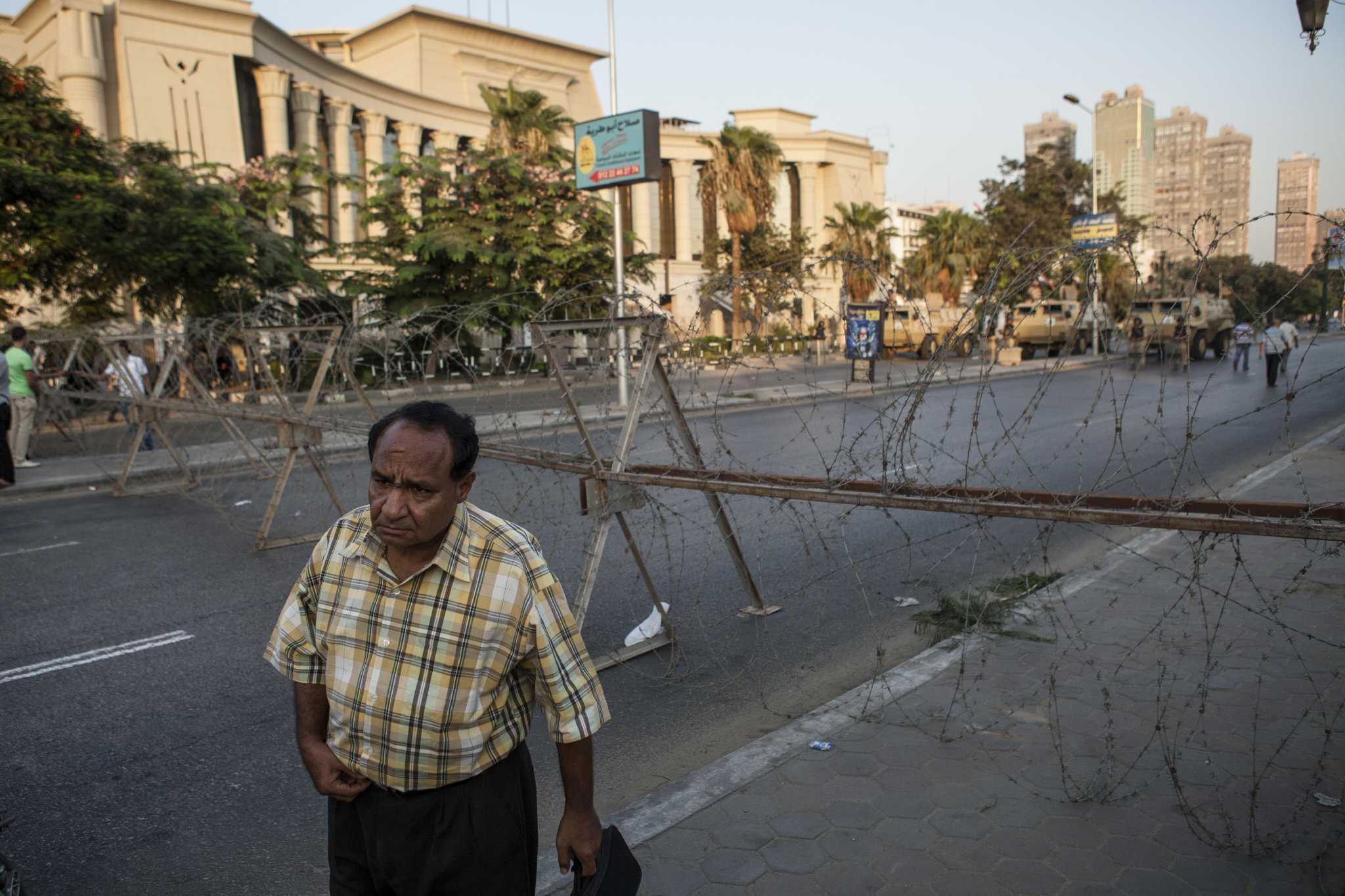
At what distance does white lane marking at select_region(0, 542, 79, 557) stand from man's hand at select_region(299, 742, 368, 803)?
8.24 m

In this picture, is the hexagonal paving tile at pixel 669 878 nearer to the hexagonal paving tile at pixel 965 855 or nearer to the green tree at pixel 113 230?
the hexagonal paving tile at pixel 965 855

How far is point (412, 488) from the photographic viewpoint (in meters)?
2.01

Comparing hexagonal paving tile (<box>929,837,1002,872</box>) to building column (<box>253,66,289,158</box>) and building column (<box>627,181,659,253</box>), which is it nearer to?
building column (<box>253,66,289,158</box>)

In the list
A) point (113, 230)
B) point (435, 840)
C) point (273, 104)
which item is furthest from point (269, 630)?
point (273, 104)

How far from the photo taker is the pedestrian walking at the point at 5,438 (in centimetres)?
1138

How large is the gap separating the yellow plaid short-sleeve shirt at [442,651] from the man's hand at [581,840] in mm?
193

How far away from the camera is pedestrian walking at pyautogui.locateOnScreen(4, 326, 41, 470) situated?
Answer: 13.5m

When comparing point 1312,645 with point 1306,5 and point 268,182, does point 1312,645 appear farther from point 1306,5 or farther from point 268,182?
point 268,182

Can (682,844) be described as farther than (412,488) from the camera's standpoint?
Yes

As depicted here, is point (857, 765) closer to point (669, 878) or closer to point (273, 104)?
point (669, 878)

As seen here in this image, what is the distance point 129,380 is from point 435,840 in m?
9.79

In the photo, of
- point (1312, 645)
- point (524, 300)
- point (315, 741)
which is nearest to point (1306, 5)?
point (1312, 645)

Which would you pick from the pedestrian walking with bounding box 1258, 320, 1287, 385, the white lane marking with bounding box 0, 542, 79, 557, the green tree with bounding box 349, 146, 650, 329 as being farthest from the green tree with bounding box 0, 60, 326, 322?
→ the pedestrian walking with bounding box 1258, 320, 1287, 385

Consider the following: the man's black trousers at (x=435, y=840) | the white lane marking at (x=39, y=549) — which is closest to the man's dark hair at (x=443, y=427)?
the man's black trousers at (x=435, y=840)
